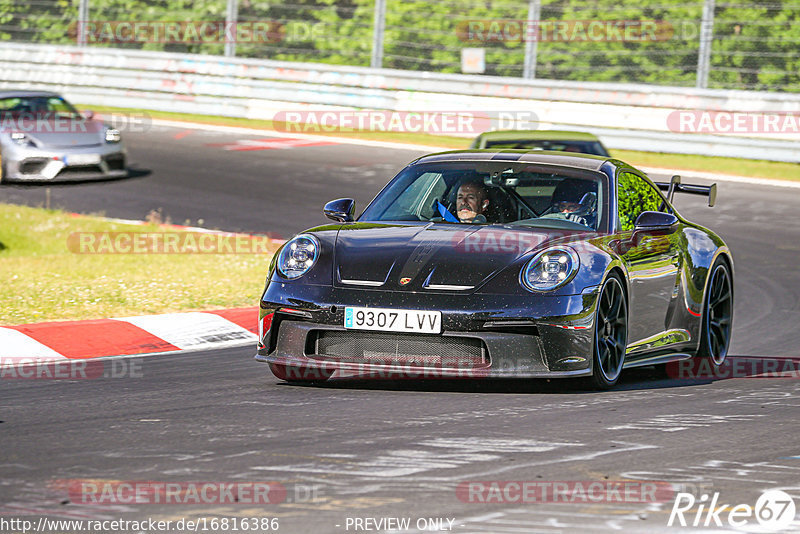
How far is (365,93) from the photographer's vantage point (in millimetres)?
24141

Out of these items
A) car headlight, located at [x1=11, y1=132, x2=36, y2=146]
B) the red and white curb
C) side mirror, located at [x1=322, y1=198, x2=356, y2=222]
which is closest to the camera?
side mirror, located at [x1=322, y1=198, x2=356, y2=222]

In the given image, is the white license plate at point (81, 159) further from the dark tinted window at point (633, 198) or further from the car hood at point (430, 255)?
the car hood at point (430, 255)

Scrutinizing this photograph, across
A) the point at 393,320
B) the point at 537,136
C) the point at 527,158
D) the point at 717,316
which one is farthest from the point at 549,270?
the point at 537,136

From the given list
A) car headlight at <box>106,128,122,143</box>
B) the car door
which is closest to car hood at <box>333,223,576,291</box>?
the car door

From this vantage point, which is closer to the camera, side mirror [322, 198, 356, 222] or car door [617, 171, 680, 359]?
car door [617, 171, 680, 359]

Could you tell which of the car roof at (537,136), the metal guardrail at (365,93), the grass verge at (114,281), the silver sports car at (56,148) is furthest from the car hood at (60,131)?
the metal guardrail at (365,93)

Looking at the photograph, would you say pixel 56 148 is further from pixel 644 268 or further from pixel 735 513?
pixel 735 513

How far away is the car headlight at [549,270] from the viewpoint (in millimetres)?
6918

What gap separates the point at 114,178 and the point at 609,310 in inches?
502

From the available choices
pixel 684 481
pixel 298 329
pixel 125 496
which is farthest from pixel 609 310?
pixel 125 496

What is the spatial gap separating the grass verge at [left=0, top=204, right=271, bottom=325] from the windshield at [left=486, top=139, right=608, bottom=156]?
10.5 ft

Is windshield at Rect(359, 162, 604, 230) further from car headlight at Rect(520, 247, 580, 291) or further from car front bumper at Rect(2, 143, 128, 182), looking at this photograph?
car front bumper at Rect(2, 143, 128, 182)

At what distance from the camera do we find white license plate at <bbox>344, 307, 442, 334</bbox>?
22.3ft

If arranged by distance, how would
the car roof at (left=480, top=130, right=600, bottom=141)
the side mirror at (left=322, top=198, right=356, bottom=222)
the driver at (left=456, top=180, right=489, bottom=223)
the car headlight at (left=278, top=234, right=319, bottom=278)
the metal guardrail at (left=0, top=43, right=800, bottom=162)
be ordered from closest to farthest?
the car headlight at (left=278, top=234, right=319, bottom=278), the driver at (left=456, top=180, right=489, bottom=223), the side mirror at (left=322, top=198, right=356, bottom=222), the car roof at (left=480, top=130, right=600, bottom=141), the metal guardrail at (left=0, top=43, right=800, bottom=162)
